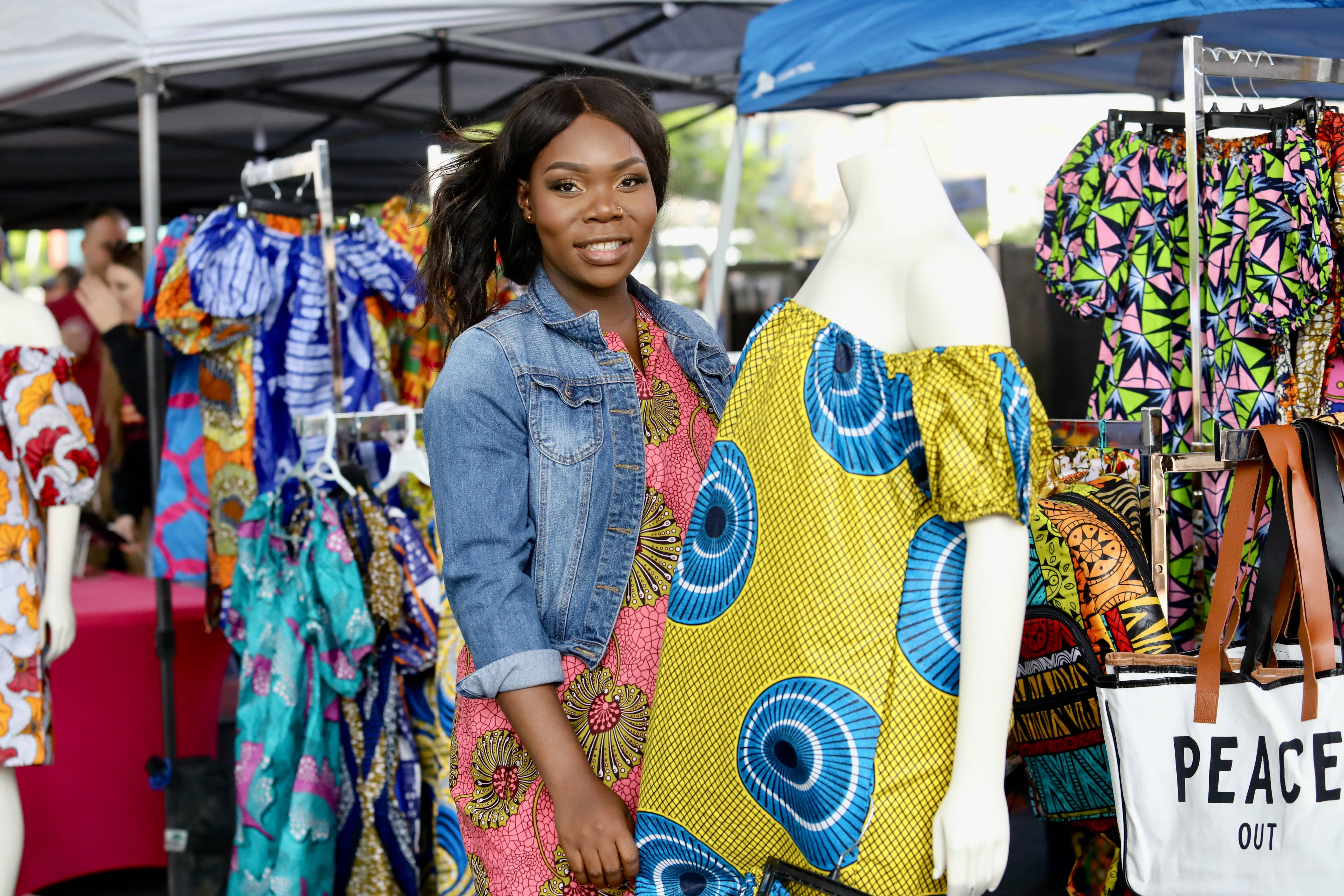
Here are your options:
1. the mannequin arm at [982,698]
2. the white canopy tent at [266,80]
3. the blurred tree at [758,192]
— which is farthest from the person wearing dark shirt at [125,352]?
the blurred tree at [758,192]

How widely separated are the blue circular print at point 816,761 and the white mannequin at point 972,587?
9 cm

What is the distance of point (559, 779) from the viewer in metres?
1.48

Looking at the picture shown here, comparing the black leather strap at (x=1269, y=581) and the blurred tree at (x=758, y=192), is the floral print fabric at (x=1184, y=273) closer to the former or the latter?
the black leather strap at (x=1269, y=581)

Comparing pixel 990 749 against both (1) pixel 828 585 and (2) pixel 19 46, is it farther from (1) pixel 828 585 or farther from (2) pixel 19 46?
(2) pixel 19 46

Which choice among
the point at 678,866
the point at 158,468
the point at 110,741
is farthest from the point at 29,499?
the point at 678,866

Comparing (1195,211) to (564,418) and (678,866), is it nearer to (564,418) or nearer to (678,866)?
(564,418)

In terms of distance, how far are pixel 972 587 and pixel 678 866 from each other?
0.50 metres

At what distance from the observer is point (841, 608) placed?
1286 mm

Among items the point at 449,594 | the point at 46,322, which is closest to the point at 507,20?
the point at 46,322

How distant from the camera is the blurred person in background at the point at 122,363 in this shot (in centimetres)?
567

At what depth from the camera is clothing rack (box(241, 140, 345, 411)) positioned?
3.31 m

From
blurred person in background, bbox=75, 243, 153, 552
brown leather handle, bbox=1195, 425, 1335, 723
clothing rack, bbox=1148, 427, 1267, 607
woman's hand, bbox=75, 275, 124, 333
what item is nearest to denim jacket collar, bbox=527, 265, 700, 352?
brown leather handle, bbox=1195, 425, 1335, 723

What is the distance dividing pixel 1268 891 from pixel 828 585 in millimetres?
991

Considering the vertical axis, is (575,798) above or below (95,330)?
below
